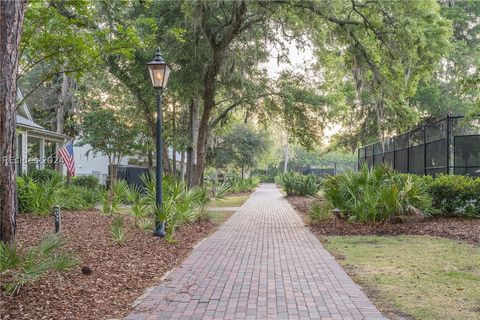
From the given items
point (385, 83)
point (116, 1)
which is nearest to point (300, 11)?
point (385, 83)

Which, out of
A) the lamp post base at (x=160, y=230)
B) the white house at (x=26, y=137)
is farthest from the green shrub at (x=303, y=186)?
the lamp post base at (x=160, y=230)

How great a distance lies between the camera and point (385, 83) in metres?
17.4

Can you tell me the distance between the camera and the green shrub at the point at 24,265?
5.19 m

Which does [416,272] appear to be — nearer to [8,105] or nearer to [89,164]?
[8,105]

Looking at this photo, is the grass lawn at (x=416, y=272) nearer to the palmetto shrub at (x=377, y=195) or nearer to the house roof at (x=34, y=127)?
the palmetto shrub at (x=377, y=195)

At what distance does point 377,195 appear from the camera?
12484 mm

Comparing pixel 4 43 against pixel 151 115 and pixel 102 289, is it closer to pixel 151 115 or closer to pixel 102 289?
pixel 102 289

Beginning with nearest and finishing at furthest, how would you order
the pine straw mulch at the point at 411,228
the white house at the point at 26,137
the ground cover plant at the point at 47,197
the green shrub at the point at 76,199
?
the pine straw mulch at the point at 411,228 → the ground cover plant at the point at 47,197 → the green shrub at the point at 76,199 → the white house at the point at 26,137

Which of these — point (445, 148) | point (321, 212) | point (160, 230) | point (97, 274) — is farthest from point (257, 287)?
point (445, 148)

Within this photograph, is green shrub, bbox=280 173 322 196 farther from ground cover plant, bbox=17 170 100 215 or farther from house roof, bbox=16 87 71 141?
ground cover plant, bbox=17 170 100 215

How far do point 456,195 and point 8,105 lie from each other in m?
11.5

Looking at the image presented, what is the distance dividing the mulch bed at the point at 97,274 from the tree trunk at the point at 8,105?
0.96 meters

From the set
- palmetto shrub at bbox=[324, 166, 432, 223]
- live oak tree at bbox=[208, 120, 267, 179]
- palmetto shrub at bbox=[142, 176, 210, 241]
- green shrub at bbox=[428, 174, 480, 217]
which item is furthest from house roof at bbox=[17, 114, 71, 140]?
live oak tree at bbox=[208, 120, 267, 179]

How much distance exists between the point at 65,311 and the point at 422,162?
14.7 metres
